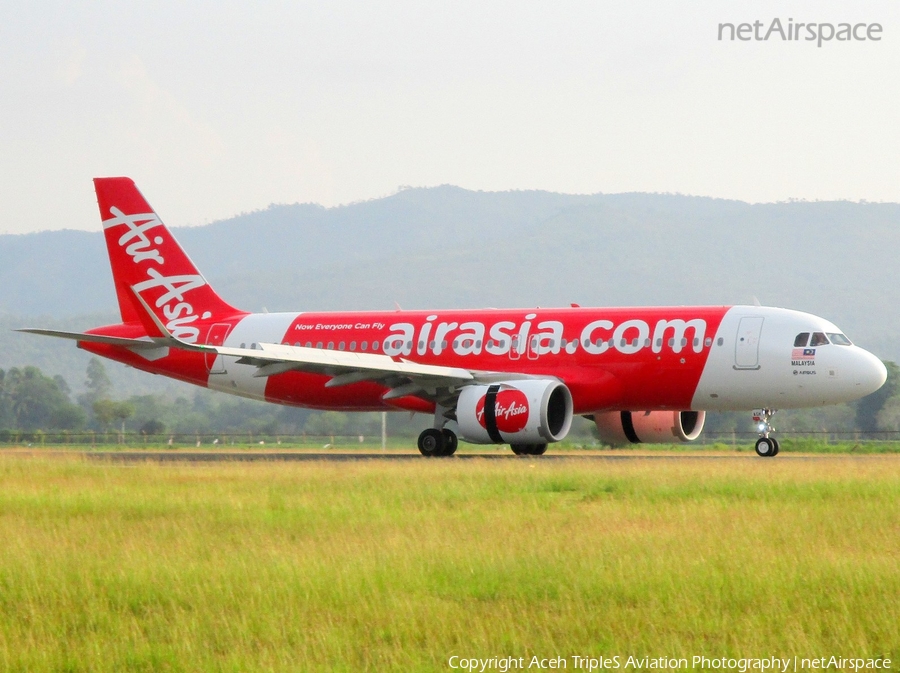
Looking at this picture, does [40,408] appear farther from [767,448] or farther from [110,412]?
[767,448]

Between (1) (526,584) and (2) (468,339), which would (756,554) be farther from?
(2) (468,339)

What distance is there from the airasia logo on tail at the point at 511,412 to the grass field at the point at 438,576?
420 inches

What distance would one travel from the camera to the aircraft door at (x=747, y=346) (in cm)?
3055

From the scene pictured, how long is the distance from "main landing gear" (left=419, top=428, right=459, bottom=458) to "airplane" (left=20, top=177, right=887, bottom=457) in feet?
0.08

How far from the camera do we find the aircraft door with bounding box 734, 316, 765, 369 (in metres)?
30.5

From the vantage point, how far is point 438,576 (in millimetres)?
11562

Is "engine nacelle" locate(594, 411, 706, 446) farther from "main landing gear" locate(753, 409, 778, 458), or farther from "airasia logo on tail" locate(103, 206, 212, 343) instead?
"airasia logo on tail" locate(103, 206, 212, 343)

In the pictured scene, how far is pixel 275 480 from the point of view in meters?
21.8

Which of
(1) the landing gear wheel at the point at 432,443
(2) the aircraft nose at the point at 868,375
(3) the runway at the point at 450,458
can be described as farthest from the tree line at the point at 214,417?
(2) the aircraft nose at the point at 868,375

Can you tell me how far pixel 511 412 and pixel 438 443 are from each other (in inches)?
130

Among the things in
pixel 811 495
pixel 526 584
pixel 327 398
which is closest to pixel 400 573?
pixel 526 584

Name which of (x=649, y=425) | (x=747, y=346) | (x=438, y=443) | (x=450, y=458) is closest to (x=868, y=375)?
(x=747, y=346)

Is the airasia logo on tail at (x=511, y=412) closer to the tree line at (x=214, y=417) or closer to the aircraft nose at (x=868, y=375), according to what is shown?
the aircraft nose at (x=868, y=375)

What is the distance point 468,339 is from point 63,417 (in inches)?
2667
